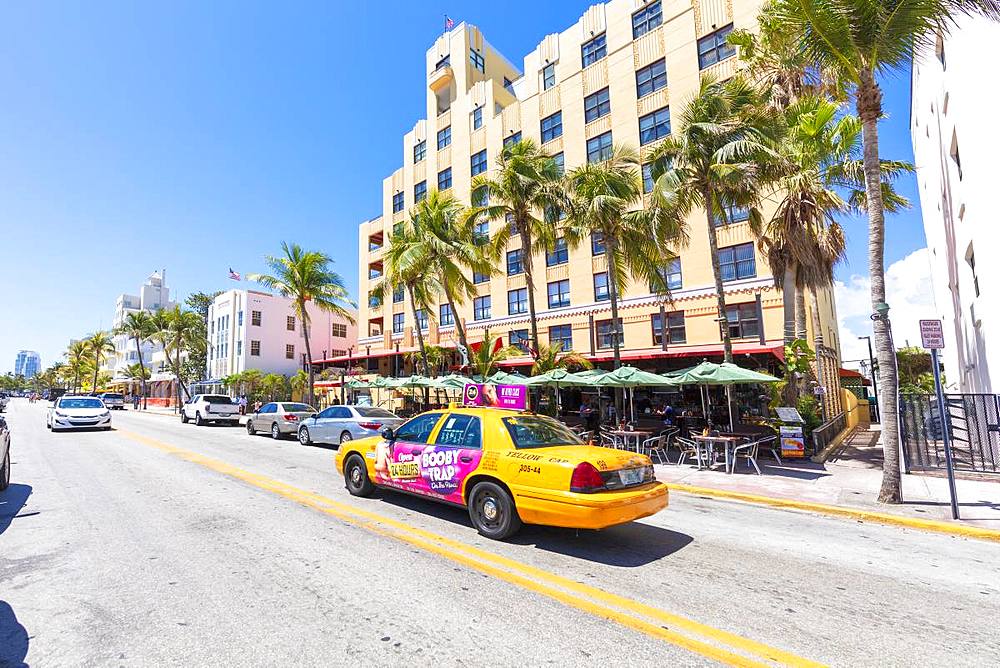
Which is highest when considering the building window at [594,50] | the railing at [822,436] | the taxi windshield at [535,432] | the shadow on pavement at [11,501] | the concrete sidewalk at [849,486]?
the building window at [594,50]

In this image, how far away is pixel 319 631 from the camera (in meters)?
3.64

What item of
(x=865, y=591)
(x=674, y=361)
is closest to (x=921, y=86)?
(x=674, y=361)

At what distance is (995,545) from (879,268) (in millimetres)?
4558

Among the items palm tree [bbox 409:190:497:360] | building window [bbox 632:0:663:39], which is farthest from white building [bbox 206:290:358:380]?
building window [bbox 632:0:663:39]

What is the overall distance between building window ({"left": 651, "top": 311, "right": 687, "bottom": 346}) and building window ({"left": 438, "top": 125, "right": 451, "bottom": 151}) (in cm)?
2309

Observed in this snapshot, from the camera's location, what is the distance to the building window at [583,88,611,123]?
96.8ft

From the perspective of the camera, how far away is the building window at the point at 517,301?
31438 mm

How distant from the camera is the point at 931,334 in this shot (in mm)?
7660

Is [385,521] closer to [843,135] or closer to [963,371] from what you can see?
[843,135]

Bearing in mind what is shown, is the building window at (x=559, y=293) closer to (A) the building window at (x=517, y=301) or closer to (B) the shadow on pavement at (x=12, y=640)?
(A) the building window at (x=517, y=301)

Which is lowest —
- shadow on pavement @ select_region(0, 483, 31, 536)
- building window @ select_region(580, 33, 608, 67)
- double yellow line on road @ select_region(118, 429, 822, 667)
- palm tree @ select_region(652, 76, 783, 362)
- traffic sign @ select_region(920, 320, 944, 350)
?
double yellow line on road @ select_region(118, 429, 822, 667)

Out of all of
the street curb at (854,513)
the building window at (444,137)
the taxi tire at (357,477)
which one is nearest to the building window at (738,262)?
the street curb at (854,513)

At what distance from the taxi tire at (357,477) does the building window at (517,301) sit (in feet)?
77.3

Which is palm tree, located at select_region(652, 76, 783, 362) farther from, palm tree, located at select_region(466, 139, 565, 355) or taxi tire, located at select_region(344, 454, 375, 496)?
taxi tire, located at select_region(344, 454, 375, 496)
